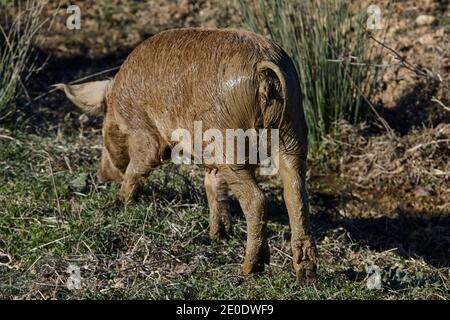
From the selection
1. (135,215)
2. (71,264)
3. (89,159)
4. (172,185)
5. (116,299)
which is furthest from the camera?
(89,159)

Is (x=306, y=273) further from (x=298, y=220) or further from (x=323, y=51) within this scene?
(x=323, y=51)

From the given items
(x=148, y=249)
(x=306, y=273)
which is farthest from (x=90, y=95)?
(x=306, y=273)

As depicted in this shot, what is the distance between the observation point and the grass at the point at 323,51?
7.61 metres

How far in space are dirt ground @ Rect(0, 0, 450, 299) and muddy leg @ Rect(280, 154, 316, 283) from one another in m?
0.17

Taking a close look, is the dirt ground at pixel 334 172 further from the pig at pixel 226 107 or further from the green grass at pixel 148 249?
the pig at pixel 226 107

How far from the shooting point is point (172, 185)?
22.8 ft

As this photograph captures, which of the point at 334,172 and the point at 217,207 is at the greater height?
the point at 217,207

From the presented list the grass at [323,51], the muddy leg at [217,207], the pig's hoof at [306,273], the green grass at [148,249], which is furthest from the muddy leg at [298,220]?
the grass at [323,51]

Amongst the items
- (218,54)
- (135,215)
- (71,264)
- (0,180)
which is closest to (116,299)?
(71,264)

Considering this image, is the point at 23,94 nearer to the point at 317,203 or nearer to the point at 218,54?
the point at 317,203

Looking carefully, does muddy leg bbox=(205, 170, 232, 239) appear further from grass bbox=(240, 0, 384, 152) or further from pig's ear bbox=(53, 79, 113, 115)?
grass bbox=(240, 0, 384, 152)

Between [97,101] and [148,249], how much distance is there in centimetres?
130

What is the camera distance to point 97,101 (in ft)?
22.2

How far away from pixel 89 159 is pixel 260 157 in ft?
7.64
